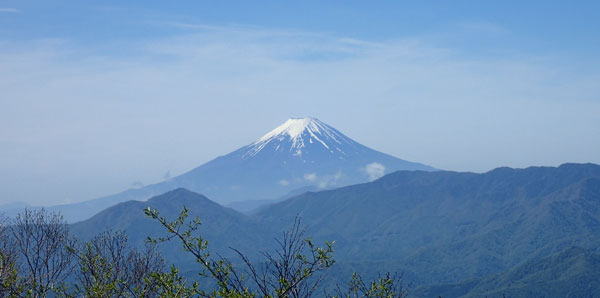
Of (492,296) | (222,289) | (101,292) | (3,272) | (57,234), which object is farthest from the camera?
(492,296)

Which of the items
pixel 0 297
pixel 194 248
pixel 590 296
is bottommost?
pixel 590 296

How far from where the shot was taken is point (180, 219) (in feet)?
63.5

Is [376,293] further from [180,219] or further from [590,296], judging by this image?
[590,296]

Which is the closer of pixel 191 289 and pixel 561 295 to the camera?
pixel 191 289

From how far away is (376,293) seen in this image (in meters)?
20.4

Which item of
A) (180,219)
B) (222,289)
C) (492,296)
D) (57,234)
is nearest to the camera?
(222,289)

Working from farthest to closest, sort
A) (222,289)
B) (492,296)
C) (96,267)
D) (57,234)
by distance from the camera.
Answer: (492,296), (57,234), (96,267), (222,289)

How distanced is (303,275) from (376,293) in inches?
138

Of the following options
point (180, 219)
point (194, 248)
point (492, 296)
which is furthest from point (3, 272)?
point (492, 296)

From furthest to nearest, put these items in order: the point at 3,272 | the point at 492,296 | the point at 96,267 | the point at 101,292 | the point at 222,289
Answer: the point at 492,296 < the point at 96,267 < the point at 3,272 < the point at 101,292 < the point at 222,289

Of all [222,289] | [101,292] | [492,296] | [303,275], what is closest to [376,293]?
[303,275]

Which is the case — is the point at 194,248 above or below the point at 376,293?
above

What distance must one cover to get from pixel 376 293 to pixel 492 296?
18638 cm

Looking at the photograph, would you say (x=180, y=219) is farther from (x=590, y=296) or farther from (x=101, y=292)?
(x=590, y=296)
